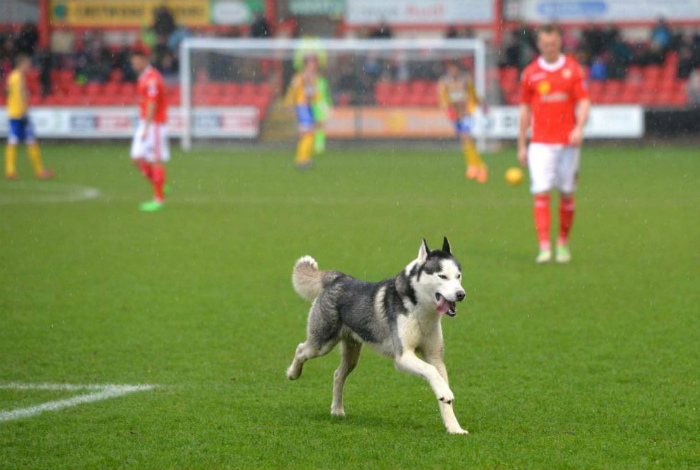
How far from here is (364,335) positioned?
241 inches

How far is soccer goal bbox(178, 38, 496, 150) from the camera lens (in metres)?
30.9

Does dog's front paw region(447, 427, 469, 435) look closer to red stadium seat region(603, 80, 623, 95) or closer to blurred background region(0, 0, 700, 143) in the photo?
blurred background region(0, 0, 700, 143)

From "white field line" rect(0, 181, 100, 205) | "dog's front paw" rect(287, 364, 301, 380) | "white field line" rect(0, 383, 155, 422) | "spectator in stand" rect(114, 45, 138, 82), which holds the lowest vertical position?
"white field line" rect(0, 383, 155, 422)

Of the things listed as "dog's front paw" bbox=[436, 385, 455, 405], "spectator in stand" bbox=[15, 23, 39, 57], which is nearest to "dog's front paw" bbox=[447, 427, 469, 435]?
"dog's front paw" bbox=[436, 385, 455, 405]

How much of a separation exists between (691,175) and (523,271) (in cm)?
1198

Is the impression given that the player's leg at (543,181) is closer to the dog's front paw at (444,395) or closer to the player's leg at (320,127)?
the dog's front paw at (444,395)

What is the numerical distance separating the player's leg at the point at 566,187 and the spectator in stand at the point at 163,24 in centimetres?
2480

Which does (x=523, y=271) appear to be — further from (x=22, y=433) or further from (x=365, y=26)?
(x=365, y=26)

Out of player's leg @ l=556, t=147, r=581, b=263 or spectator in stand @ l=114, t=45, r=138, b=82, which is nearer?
player's leg @ l=556, t=147, r=581, b=263

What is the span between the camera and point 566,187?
12.2 m

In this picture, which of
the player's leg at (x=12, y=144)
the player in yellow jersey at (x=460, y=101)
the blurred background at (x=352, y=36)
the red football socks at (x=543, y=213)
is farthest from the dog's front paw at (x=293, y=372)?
the blurred background at (x=352, y=36)

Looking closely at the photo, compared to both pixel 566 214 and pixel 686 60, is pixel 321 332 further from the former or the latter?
pixel 686 60

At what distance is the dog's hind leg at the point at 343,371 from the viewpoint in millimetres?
6352

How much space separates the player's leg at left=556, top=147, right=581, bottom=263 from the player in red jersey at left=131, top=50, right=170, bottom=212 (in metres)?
6.95
